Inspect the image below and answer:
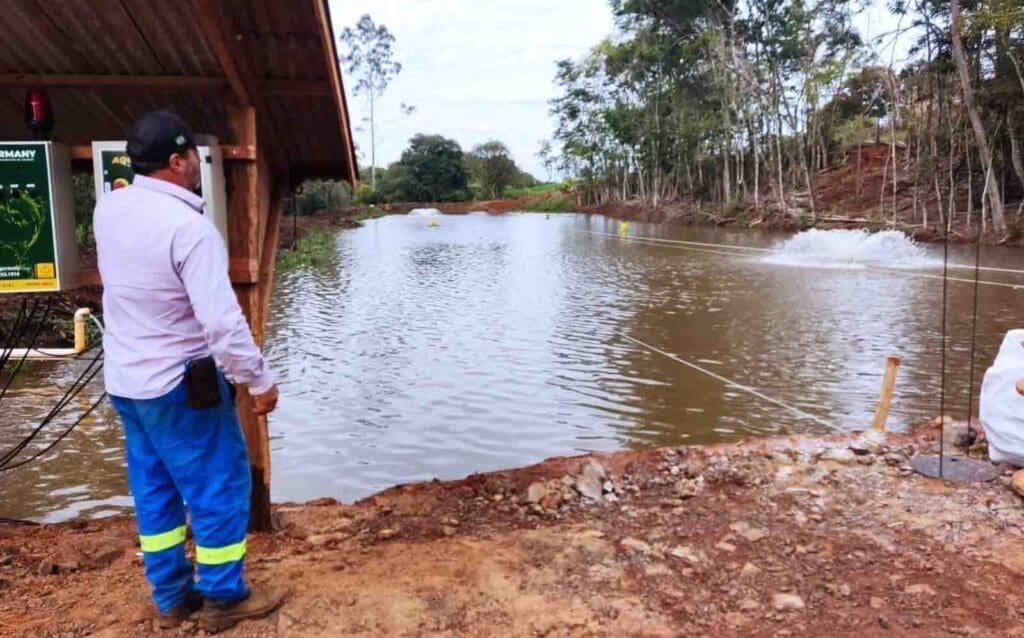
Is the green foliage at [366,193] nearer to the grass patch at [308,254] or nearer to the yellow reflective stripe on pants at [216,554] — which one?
the grass patch at [308,254]

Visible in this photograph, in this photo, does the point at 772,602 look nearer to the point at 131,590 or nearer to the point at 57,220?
the point at 131,590

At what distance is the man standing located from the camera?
253cm

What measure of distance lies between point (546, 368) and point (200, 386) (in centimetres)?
711

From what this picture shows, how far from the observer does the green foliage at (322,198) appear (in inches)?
1893

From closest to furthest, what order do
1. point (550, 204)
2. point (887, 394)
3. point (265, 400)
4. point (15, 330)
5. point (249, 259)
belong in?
1. point (265, 400)
2. point (249, 259)
3. point (15, 330)
4. point (887, 394)
5. point (550, 204)

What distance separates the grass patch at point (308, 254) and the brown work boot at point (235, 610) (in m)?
17.5

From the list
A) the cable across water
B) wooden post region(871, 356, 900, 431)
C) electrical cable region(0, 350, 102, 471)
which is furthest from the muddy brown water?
wooden post region(871, 356, 900, 431)

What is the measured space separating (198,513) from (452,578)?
1119mm

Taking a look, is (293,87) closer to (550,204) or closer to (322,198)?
(322,198)

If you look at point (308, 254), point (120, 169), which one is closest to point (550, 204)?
point (308, 254)

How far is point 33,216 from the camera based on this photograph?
323cm

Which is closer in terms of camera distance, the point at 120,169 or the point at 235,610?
the point at 235,610

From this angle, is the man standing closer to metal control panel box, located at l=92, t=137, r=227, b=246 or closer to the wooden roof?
metal control panel box, located at l=92, t=137, r=227, b=246

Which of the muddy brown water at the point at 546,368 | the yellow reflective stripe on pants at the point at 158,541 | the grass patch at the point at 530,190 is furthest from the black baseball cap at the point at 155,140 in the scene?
the grass patch at the point at 530,190
